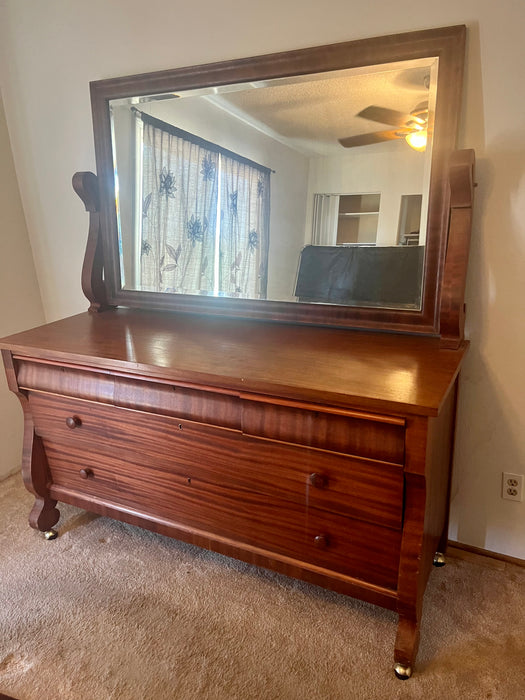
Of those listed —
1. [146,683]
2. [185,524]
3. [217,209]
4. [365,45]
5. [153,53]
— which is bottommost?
[146,683]

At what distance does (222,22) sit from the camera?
159 centimetres

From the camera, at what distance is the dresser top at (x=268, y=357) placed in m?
1.08

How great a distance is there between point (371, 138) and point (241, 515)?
1265 mm

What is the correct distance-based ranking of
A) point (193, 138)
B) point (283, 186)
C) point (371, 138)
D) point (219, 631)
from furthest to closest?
point (193, 138) → point (283, 186) → point (371, 138) → point (219, 631)

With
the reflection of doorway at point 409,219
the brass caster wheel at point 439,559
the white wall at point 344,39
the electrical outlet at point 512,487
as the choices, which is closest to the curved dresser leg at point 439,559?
the brass caster wheel at point 439,559

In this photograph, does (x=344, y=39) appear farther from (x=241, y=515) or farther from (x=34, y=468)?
(x=34, y=468)

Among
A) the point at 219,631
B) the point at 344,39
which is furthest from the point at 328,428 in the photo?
the point at 344,39

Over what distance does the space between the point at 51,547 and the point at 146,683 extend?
2.42 feet

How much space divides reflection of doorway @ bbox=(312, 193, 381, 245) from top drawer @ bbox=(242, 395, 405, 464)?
684 millimetres

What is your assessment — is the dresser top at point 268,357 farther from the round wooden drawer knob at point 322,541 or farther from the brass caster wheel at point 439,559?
the brass caster wheel at point 439,559

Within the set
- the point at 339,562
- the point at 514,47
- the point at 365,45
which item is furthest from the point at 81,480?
the point at 514,47

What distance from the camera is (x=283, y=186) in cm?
162

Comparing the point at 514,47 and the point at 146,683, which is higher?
the point at 514,47

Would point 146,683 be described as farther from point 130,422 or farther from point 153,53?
point 153,53
